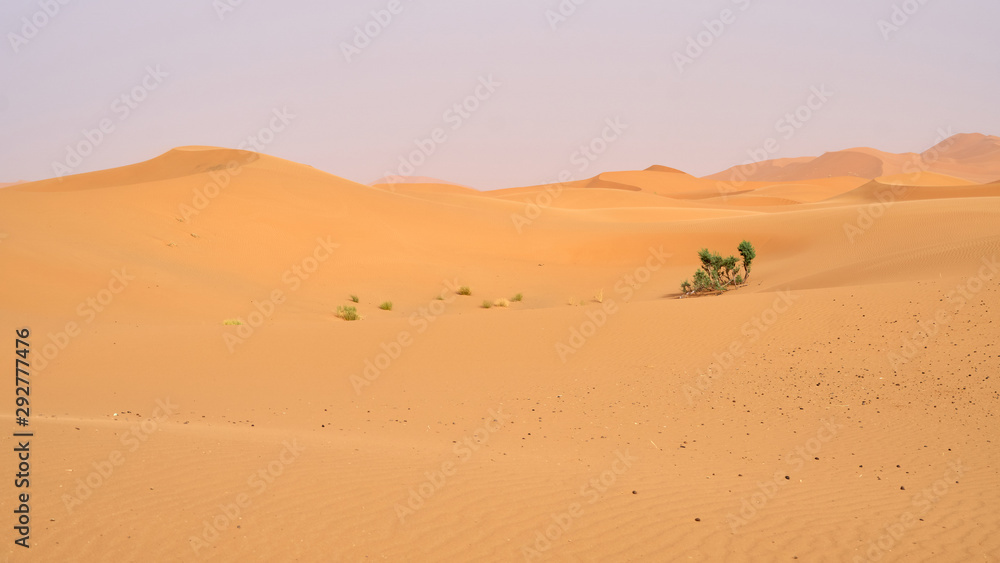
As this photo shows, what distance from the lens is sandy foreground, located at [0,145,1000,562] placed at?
4.87 m

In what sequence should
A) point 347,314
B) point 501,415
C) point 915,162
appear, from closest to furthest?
point 501,415
point 347,314
point 915,162

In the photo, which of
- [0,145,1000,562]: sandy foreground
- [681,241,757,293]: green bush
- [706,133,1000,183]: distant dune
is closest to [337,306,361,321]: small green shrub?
[0,145,1000,562]: sandy foreground

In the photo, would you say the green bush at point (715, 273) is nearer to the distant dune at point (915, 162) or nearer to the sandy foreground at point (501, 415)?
the sandy foreground at point (501, 415)

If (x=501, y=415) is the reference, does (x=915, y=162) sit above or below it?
above

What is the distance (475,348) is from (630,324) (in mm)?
2903

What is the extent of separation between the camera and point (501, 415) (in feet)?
28.9

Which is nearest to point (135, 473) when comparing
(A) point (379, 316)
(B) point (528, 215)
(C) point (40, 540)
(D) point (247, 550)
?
(C) point (40, 540)

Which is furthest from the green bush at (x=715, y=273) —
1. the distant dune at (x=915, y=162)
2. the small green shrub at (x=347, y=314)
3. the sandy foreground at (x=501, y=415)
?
the distant dune at (x=915, y=162)

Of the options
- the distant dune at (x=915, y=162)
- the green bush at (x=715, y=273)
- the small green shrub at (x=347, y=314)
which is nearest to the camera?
the small green shrub at (x=347, y=314)

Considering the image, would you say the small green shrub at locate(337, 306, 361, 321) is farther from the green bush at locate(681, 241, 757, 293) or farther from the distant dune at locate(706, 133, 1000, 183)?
the distant dune at locate(706, 133, 1000, 183)

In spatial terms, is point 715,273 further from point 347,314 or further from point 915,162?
point 915,162

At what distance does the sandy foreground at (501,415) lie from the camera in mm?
4871

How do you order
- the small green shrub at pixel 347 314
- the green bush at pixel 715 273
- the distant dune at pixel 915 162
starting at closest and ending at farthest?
the small green shrub at pixel 347 314
the green bush at pixel 715 273
the distant dune at pixel 915 162

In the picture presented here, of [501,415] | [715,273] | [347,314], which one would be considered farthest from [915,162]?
[501,415]
